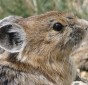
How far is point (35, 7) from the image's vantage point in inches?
474

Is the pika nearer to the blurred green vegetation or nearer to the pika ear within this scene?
the pika ear

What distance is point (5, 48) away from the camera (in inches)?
293

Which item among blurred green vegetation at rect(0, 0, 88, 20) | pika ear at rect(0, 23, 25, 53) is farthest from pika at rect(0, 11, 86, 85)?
blurred green vegetation at rect(0, 0, 88, 20)

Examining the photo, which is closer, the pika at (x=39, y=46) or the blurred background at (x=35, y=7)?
the pika at (x=39, y=46)

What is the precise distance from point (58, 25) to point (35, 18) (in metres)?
0.33

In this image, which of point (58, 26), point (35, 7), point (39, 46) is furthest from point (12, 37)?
point (35, 7)

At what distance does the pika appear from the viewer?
296 inches

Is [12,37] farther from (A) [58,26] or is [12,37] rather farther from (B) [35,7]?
(B) [35,7]

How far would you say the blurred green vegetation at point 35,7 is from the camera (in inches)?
466

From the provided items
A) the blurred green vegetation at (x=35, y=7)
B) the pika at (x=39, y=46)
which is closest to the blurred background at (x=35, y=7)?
the blurred green vegetation at (x=35, y=7)

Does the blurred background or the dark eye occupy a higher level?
the blurred background

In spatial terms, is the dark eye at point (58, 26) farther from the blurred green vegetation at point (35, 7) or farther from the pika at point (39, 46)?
the blurred green vegetation at point (35, 7)

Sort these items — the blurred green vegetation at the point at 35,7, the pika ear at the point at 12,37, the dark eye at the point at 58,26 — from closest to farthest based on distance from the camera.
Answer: the pika ear at the point at 12,37, the dark eye at the point at 58,26, the blurred green vegetation at the point at 35,7

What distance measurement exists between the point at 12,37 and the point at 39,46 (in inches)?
15.4
